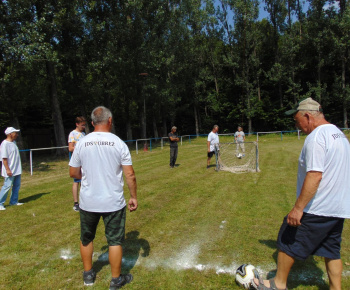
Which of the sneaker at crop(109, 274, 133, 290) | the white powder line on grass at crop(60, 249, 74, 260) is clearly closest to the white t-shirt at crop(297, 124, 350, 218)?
the sneaker at crop(109, 274, 133, 290)

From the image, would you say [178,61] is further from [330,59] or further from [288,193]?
[288,193]

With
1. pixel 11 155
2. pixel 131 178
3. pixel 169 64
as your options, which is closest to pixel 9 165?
pixel 11 155

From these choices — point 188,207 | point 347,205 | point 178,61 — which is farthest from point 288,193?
point 178,61

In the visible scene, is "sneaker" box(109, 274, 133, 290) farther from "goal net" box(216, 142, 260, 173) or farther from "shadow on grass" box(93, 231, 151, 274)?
"goal net" box(216, 142, 260, 173)

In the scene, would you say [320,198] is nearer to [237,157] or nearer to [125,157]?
[125,157]

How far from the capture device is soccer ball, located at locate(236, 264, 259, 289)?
112 inches

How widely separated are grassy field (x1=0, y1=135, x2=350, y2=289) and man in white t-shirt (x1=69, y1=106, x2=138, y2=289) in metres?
0.60

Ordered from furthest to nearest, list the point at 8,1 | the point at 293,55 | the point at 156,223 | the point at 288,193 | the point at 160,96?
the point at 293,55 → the point at 160,96 → the point at 8,1 → the point at 288,193 → the point at 156,223

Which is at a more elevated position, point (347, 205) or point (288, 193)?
point (347, 205)

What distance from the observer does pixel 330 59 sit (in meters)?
29.2

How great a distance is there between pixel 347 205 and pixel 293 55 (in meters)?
32.6

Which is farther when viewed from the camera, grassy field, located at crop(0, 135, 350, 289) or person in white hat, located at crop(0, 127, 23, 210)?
person in white hat, located at crop(0, 127, 23, 210)

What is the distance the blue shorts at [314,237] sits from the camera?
92.7 inches

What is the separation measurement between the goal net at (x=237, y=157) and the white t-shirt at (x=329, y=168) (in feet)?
25.2
